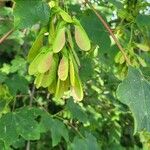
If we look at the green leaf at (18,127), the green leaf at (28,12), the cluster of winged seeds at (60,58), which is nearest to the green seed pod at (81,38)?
the cluster of winged seeds at (60,58)

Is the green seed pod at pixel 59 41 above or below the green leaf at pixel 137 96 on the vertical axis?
above

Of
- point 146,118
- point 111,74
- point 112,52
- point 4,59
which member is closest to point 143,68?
point 112,52

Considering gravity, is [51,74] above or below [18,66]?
above

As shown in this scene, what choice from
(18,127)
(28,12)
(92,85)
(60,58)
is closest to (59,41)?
(60,58)

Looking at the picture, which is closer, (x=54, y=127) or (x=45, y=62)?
(x=45, y=62)

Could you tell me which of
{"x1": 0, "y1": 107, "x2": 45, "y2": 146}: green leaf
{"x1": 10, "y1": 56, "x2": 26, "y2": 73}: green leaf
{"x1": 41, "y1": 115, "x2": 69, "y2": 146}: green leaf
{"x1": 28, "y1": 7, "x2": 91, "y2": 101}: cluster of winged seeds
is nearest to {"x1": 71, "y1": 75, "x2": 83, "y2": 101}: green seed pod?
{"x1": 28, "y1": 7, "x2": 91, "y2": 101}: cluster of winged seeds

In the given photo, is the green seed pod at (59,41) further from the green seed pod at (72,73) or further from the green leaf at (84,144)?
the green leaf at (84,144)

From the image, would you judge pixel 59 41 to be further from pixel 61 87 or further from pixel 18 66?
pixel 18 66
